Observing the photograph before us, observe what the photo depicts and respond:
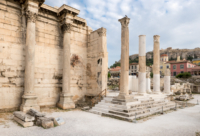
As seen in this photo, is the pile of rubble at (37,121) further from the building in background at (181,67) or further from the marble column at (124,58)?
the building in background at (181,67)

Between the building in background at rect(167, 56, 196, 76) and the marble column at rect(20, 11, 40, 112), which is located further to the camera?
the building in background at rect(167, 56, 196, 76)

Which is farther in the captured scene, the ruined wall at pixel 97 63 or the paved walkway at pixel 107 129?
the ruined wall at pixel 97 63

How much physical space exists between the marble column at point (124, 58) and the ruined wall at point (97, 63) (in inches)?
85.4

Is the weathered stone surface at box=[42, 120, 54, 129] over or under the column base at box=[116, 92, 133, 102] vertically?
under

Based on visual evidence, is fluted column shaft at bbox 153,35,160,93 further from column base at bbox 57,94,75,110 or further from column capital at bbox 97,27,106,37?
column base at bbox 57,94,75,110

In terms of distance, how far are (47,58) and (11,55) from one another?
2.37 metres

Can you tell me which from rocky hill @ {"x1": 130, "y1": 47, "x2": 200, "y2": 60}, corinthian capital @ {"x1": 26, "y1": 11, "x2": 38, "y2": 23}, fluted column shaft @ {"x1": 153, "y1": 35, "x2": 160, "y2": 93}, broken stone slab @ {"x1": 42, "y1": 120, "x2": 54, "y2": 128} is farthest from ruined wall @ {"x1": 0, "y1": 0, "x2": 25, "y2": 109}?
rocky hill @ {"x1": 130, "y1": 47, "x2": 200, "y2": 60}

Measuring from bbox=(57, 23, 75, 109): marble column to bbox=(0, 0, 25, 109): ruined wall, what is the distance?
9.20 ft

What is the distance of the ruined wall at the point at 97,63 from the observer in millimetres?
11898

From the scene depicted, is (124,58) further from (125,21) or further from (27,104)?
(27,104)

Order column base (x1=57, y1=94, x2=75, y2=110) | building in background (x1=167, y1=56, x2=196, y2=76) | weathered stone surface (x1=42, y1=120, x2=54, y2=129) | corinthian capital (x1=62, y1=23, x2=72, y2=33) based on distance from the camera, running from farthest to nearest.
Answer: building in background (x1=167, y1=56, x2=196, y2=76)
corinthian capital (x1=62, y1=23, x2=72, y2=33)
column base (x1=57, y1=94, x2=75, y2=110)
weathered stone surface (x1=42, y1=120, x2=54, y2=129)

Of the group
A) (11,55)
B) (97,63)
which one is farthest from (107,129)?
(11,55)

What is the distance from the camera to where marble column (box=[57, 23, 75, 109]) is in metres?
10.7

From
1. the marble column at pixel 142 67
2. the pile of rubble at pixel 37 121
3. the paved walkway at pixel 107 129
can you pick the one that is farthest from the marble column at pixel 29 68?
the marble column at pixel 142 67
